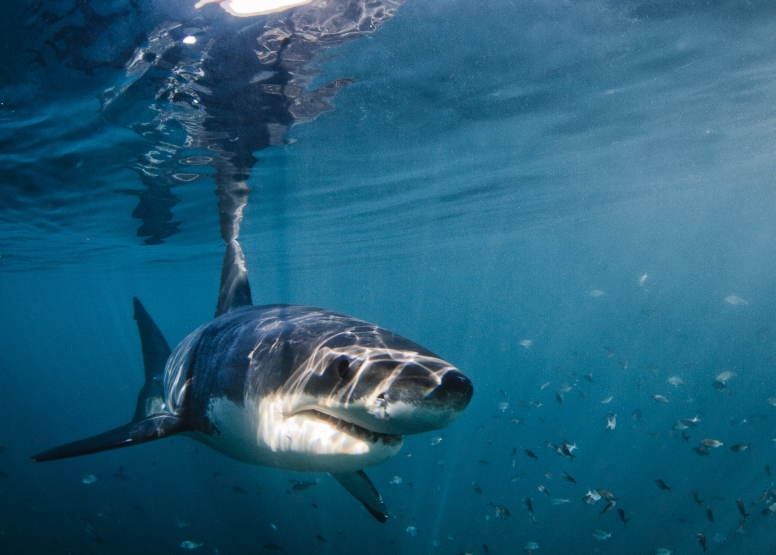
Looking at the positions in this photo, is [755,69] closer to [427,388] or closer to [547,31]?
[547,31]

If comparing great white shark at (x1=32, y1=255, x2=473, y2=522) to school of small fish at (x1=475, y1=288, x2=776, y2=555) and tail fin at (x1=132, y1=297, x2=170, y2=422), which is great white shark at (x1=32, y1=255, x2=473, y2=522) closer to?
tail fin at (x1=132, y1=297, x2=170, y2=422)

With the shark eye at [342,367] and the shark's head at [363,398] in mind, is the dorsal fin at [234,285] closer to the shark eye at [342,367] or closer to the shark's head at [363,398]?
the shark's head at [363,398]

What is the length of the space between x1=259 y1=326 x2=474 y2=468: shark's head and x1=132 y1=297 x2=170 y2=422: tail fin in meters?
3.38

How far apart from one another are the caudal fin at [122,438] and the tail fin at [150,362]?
196 cm

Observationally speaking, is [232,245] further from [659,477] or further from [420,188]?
[659,477]

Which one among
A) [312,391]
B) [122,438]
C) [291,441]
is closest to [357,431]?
[312,391]

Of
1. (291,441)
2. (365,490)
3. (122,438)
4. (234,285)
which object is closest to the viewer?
(291,441)

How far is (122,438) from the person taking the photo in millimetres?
3246

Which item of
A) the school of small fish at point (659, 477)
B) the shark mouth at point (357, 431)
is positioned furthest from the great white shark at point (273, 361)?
the school of small fish at point (659, 477)

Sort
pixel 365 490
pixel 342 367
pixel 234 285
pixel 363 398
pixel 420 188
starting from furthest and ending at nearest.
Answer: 1. pixel 420 188
2. pixel 234 285
3. pixel 365 490
4. pixel 342 367
5. pixel 363 398

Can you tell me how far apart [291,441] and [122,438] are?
4.93 ft

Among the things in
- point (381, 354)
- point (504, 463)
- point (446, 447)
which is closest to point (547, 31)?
point (381, 354)

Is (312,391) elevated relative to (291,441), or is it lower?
elevated

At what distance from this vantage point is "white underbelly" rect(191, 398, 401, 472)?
2.43 m
